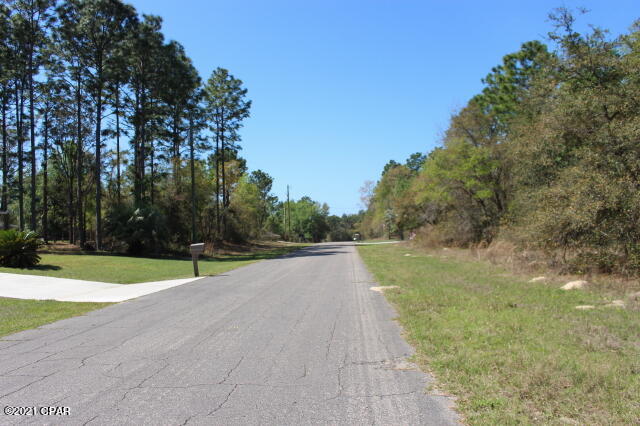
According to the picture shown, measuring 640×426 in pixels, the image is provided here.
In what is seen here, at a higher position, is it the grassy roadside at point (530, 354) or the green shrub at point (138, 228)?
the green shrub at point (138, 228)

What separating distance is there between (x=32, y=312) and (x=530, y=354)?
10.1 metres

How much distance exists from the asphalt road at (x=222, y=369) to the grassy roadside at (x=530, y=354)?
422 millimetres

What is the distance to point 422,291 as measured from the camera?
12.2 meters

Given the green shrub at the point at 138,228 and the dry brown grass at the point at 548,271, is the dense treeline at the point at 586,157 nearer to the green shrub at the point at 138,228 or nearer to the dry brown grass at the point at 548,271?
the dry brown grass at the point at 548,271

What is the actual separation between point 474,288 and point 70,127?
40.9 meters

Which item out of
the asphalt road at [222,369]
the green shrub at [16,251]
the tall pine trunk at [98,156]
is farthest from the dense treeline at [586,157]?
the tall pine trunk at [98,156]

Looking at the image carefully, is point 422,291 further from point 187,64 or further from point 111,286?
point 187,64

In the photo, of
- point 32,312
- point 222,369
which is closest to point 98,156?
point 32,312

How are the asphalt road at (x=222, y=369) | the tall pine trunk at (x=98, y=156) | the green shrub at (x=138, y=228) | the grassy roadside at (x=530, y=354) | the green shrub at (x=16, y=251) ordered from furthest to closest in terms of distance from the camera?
the tall pine trunk at (x=98, y=156), the green shrub at (x=138, y=228), the green shrub at (x=16, y=251), the asphalt road at (x=222, y=369), the grassy roadside at (x=530, y=354)

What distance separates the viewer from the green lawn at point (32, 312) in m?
8.61

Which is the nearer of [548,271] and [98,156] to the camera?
[548,271]

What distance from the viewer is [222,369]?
561 cm

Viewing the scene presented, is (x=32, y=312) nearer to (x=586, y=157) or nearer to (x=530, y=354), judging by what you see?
(x=530, y=354)

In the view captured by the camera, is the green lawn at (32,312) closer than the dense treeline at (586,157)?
Yes
